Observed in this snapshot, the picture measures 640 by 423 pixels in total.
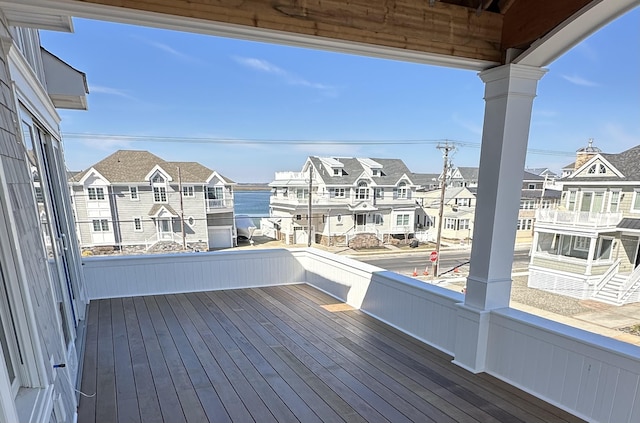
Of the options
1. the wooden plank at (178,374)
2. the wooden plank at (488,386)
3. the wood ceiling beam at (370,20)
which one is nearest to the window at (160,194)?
the wooden plank at (178,374)

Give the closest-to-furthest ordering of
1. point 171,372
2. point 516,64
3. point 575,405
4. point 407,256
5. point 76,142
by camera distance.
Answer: point 575,405 → point 516,64 → point 171,372 → point 407,256 → point 76,142

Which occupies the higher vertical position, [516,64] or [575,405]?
[516,64]

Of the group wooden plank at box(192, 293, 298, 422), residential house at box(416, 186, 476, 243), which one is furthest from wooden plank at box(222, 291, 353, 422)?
residential house at box(416, 186, 476, 243)

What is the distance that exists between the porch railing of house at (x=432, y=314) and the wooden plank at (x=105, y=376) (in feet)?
3.31

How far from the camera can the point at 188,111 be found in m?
16.8

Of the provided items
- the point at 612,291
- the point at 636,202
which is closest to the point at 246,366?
the point at 612,291

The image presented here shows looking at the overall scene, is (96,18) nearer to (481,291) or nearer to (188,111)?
(481,291)

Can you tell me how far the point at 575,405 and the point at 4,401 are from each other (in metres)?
3.08

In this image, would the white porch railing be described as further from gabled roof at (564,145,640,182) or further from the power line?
the power line

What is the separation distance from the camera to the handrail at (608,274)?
8.25 feet

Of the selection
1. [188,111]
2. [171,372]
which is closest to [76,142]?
[188,111]

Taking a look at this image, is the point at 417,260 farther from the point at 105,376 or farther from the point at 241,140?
the point at 241,140

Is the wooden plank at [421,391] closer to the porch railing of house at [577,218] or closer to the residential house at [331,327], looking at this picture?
the residential house at [331,327]

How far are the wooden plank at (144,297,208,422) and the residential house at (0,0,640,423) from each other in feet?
0.05
